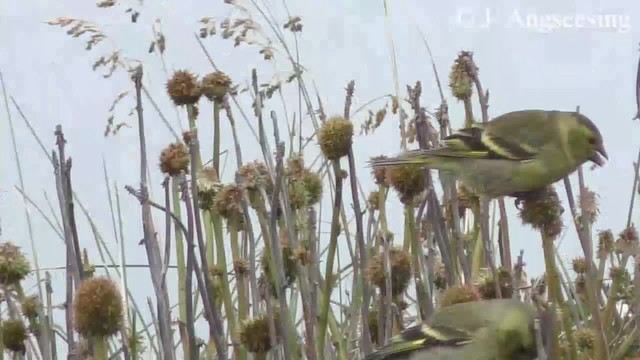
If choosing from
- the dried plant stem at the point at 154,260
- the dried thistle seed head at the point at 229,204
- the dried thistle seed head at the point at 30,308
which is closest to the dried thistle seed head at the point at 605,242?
the dried thistle seed head at the point at 229,204

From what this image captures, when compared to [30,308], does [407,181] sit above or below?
above

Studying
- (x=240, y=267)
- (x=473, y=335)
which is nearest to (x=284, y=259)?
(x=240, y=267)

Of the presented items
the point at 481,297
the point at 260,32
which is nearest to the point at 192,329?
the point at 481,297

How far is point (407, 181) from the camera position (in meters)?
1.50

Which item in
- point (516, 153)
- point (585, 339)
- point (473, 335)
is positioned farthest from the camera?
point (516, 153)

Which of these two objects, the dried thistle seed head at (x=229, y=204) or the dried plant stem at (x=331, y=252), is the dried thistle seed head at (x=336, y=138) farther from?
the dried thistle seed head at (x=229, y=204)

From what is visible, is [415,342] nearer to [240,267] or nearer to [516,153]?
[240,267]

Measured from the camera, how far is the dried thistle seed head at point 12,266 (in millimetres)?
1387

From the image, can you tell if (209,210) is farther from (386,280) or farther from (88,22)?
(88,22)

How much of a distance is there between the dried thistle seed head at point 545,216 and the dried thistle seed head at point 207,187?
0.43 meters

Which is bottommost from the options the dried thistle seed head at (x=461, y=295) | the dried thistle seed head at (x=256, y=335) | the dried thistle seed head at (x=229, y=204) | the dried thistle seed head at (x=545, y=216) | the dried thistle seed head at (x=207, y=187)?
the dried thistle seed head at (x=256, y=335)

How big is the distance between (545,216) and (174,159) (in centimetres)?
49

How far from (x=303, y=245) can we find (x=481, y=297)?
0.98 ft

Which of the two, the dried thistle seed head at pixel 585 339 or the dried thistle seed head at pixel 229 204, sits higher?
the dried thistle seed head at pixel 229 204
